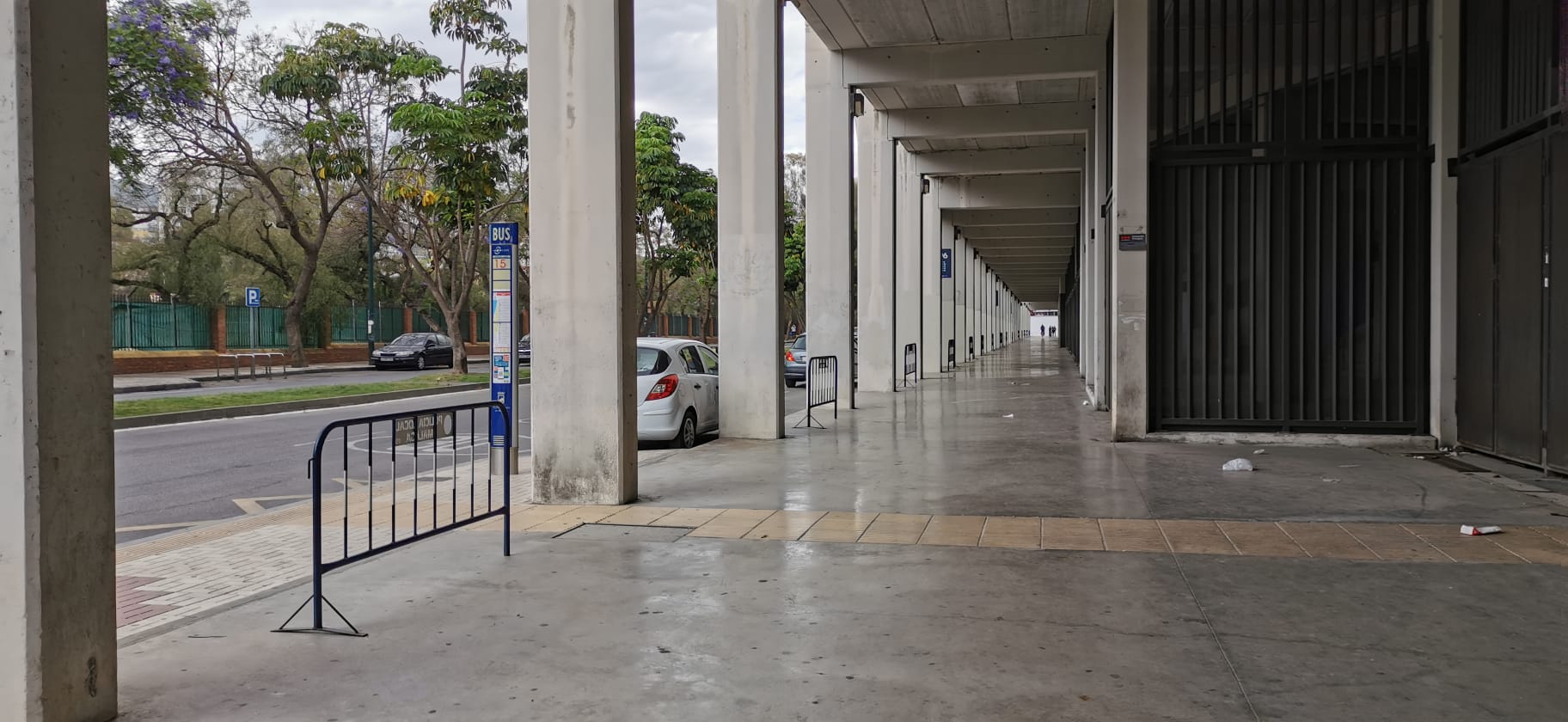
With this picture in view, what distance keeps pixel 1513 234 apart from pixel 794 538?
7502 mm

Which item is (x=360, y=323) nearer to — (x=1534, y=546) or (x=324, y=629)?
(x=324, y=629)

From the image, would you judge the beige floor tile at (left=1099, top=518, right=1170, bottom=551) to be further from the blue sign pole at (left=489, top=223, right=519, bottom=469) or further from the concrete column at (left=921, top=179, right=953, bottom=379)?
the concrete column at (left=921, top=179, right=953, bottom=379)

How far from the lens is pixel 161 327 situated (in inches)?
1341

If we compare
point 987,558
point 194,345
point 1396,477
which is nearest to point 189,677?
point 987,558

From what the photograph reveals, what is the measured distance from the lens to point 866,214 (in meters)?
23.7

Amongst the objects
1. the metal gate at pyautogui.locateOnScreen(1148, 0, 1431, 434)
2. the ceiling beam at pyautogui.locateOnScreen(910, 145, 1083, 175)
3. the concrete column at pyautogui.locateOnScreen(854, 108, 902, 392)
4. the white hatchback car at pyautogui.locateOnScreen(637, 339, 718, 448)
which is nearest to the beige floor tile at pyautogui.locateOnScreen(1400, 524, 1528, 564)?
the metal gate at pyautogui.locateOnScreen(1148, 0, 1431, 434)

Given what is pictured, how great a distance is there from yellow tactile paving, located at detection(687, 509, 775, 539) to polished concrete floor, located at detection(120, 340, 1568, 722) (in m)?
0.24

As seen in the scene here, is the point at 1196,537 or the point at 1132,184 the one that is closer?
the point at 1196,537

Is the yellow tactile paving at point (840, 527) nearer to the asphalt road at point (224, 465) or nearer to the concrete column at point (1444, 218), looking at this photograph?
the asphalt road at point (224, 465)

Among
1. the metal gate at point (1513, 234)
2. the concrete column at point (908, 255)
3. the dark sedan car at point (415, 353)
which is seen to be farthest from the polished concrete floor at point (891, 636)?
the dark sedan car at point (415, 353)

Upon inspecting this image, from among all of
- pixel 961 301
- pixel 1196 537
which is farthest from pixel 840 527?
pixel 961 301

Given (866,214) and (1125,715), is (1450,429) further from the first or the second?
(866,214)

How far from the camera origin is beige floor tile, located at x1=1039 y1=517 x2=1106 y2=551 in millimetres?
6676

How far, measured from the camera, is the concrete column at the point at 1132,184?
12.2 meters
